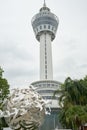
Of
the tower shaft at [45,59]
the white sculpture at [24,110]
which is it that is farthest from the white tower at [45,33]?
the white sculpture at [24,110]

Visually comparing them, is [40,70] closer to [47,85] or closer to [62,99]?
[47,85]

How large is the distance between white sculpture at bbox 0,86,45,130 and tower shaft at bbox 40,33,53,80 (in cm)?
8151

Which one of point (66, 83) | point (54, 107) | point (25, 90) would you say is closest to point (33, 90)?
point (25, 90)

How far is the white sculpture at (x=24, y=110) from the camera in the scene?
17.5 m

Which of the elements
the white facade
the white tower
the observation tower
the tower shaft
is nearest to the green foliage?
the observation tower

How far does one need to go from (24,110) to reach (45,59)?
85.5 meters

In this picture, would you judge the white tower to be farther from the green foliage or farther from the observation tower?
the green foliage

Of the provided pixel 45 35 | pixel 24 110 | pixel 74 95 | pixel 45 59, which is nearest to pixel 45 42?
pixel 45 35

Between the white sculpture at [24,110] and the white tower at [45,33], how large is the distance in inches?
3216

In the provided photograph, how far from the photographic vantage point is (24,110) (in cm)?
1748

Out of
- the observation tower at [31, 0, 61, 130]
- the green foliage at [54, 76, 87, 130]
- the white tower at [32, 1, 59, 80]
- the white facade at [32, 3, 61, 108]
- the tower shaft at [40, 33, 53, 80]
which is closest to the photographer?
the green foliage at [54, 76, 87, 130]

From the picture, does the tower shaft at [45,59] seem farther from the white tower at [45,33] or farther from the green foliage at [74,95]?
the green foliage at [74,95]

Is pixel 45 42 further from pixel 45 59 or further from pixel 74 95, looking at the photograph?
pixel 74 95

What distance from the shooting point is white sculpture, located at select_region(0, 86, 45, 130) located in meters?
17.5
